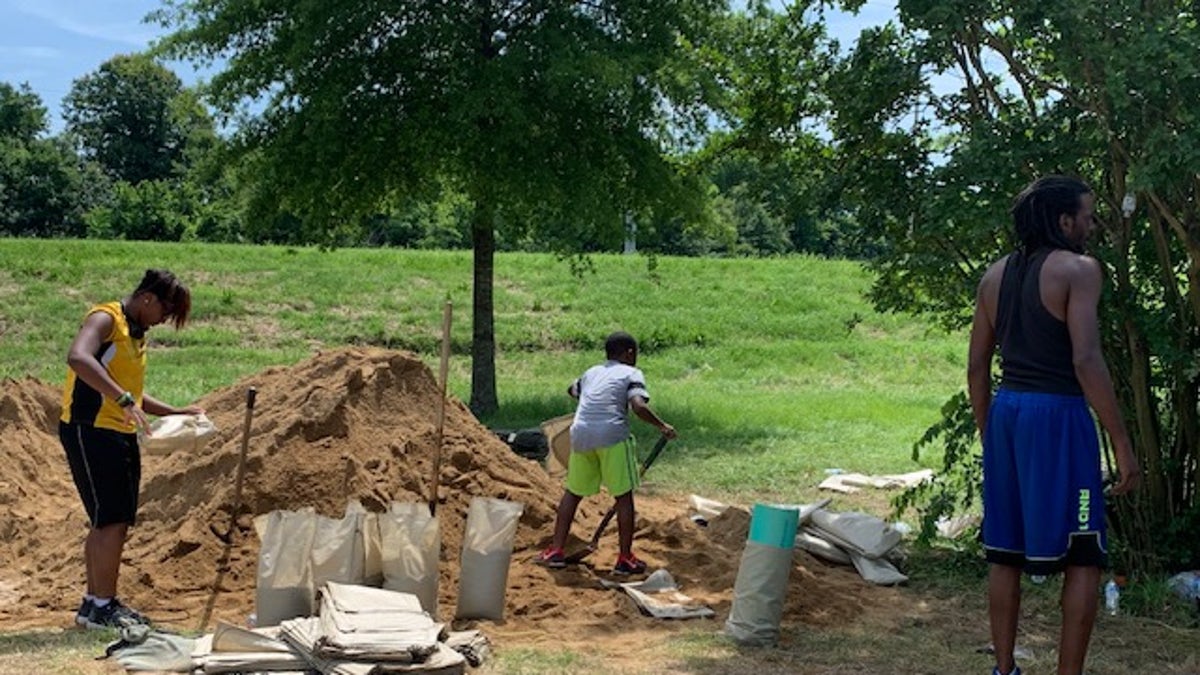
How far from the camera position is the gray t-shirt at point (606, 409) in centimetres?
780

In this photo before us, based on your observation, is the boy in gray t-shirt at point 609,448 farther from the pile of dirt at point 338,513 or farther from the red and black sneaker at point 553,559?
the pile of dirt at point 338,513

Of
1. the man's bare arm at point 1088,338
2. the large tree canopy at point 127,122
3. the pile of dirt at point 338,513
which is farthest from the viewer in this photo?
the large tree canopy at point 127,122

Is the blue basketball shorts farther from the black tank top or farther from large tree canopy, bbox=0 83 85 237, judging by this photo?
large tree canopy, bbox=0 83 85 237

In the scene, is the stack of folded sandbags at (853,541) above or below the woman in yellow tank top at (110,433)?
below

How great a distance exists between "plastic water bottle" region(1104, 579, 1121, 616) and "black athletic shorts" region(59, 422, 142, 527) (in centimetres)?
500

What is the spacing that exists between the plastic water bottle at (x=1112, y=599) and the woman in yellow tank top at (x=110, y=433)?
4.89m

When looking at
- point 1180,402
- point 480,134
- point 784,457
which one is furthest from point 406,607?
point 480,134

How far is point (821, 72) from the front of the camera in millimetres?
8797

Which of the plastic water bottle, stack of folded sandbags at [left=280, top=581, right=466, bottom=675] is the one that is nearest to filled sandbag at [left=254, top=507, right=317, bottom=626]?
stack of folded sandbags at [left=280, top=581, right=466, bottom=675]

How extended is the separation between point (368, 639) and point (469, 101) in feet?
30.7

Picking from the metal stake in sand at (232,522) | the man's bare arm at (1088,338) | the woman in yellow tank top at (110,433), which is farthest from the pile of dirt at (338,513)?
the man's bare arm at (1088,338)

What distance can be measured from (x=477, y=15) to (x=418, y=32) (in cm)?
73

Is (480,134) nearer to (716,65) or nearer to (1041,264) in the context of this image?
(716,65)

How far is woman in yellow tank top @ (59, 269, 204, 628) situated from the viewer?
632cm
